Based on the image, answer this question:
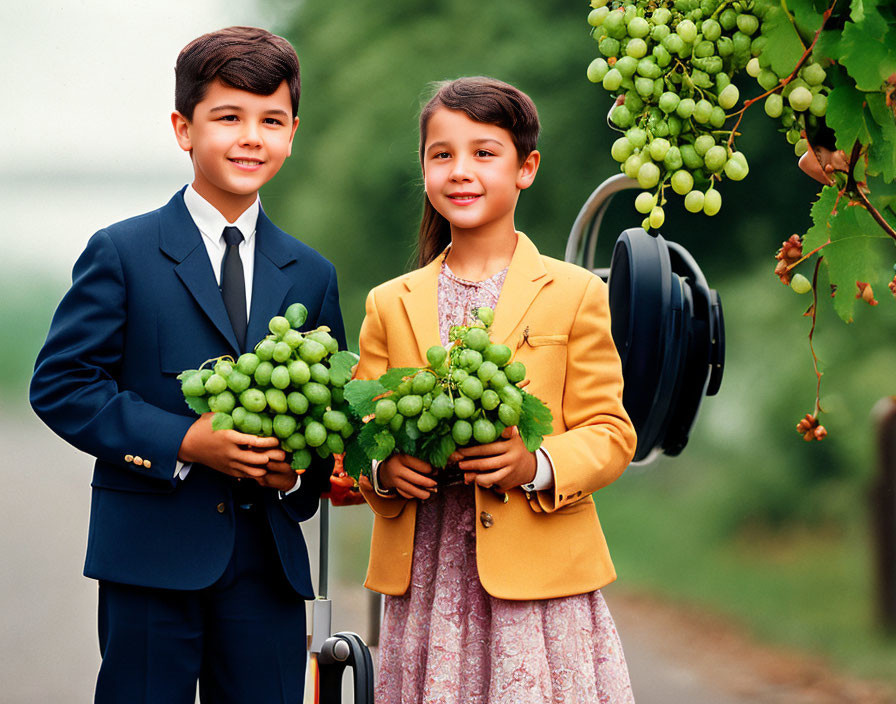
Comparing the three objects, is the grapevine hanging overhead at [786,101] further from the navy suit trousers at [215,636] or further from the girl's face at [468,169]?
the navy suit trousers at [215,636]

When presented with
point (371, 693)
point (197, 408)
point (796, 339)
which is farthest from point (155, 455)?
point (796, 339)

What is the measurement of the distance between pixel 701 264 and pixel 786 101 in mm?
5522

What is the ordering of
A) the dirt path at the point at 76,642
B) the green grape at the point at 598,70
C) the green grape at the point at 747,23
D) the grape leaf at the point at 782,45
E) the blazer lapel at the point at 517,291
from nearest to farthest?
the grape leaf at the point at 782,45 < the green grape at the point at 747,23 < the green grape at the point at 598,70 < the blazer lapel at the point at 517,291 < the dirt path at the point at 76,642

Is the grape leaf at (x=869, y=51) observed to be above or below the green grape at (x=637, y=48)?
below

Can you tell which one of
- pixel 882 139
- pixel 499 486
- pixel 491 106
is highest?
pixel 491 106

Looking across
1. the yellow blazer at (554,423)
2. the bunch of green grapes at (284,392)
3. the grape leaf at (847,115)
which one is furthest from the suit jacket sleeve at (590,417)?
the grape leaf at (847,115)

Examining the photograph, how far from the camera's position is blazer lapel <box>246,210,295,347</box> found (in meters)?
1.71

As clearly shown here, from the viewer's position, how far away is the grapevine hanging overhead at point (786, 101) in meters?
1.11

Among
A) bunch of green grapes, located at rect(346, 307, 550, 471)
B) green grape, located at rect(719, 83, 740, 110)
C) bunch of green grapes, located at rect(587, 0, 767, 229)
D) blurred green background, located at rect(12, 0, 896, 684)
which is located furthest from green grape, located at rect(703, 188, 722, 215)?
blurred green background, located at rect(12, 0, 896, 684)

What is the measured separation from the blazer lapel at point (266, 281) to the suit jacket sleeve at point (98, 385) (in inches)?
7.0

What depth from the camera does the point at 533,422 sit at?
1.54 metres

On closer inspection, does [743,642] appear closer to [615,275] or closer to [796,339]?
[796,339]

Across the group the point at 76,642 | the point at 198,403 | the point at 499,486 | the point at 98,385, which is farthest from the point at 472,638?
the point at 76,642

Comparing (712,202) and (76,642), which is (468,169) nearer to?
(712,202)
